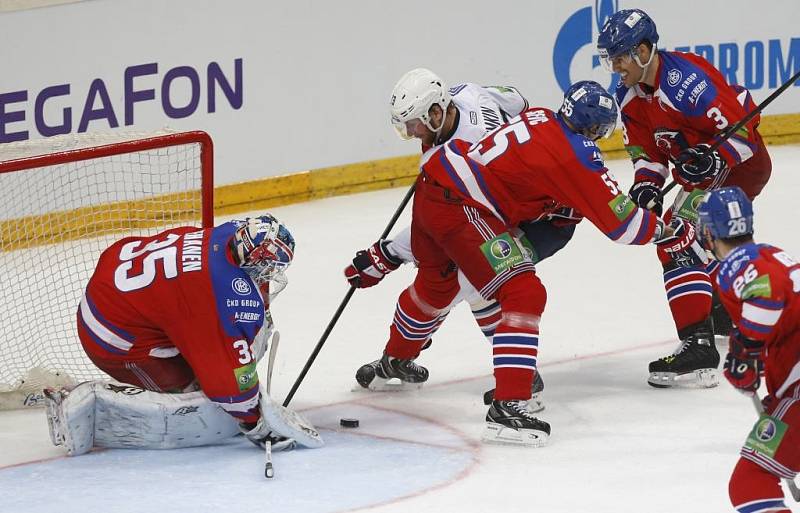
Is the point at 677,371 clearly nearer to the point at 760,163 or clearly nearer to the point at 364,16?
the point at 760,163

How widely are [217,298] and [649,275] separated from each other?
2828mm

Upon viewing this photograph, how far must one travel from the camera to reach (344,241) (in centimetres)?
768

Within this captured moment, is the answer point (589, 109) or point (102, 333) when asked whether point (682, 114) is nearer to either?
point (589, 109)

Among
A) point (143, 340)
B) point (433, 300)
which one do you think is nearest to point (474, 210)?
point (433, 300)

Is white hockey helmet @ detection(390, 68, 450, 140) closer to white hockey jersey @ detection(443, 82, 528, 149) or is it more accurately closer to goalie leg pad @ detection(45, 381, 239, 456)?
white hockey jersey @ detection(443, 82, 528, 149)

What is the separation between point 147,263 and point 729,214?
193 centimetres

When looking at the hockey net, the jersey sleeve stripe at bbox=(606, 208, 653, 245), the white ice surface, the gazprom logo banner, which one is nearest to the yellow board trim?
the hockey net

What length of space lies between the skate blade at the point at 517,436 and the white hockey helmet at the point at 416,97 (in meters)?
1.06

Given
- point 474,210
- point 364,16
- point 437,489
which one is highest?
point 364,16

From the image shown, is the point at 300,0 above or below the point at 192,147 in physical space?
above

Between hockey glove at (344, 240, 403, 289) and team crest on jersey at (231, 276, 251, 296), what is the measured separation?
0.84 metres

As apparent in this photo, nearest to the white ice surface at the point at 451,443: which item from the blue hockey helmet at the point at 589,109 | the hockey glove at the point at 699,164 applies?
the hockey glove at the point at 699,164

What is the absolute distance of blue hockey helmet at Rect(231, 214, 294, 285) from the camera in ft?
15.4

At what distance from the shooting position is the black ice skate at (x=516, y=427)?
489 cm
